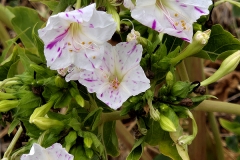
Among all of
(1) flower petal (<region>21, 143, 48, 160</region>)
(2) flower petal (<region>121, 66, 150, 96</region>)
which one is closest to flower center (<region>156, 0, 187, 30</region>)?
(2) flower petal (<region>121, 66, 150, 96</region>)

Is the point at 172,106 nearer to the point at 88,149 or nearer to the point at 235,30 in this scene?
the point at 88,149

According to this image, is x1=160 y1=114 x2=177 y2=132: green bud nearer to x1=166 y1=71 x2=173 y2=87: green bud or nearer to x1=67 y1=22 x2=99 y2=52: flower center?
x1=166 y1=71 x2=173 y2=87: green bud

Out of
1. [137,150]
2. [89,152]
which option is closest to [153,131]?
[137,150]

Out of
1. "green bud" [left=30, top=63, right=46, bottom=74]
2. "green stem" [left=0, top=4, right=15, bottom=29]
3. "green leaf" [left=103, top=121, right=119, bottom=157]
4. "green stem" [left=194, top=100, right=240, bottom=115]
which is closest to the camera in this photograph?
"green bud" [left=30, top=63, right=46, bottom=74]

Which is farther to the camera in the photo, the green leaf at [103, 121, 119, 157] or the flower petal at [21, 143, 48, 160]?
the green leaf at [103, 121, 119, 157]

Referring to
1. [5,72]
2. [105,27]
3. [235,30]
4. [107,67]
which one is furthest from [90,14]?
[235,30]

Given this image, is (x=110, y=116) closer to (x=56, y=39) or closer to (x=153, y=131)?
(x=153, y=131)
